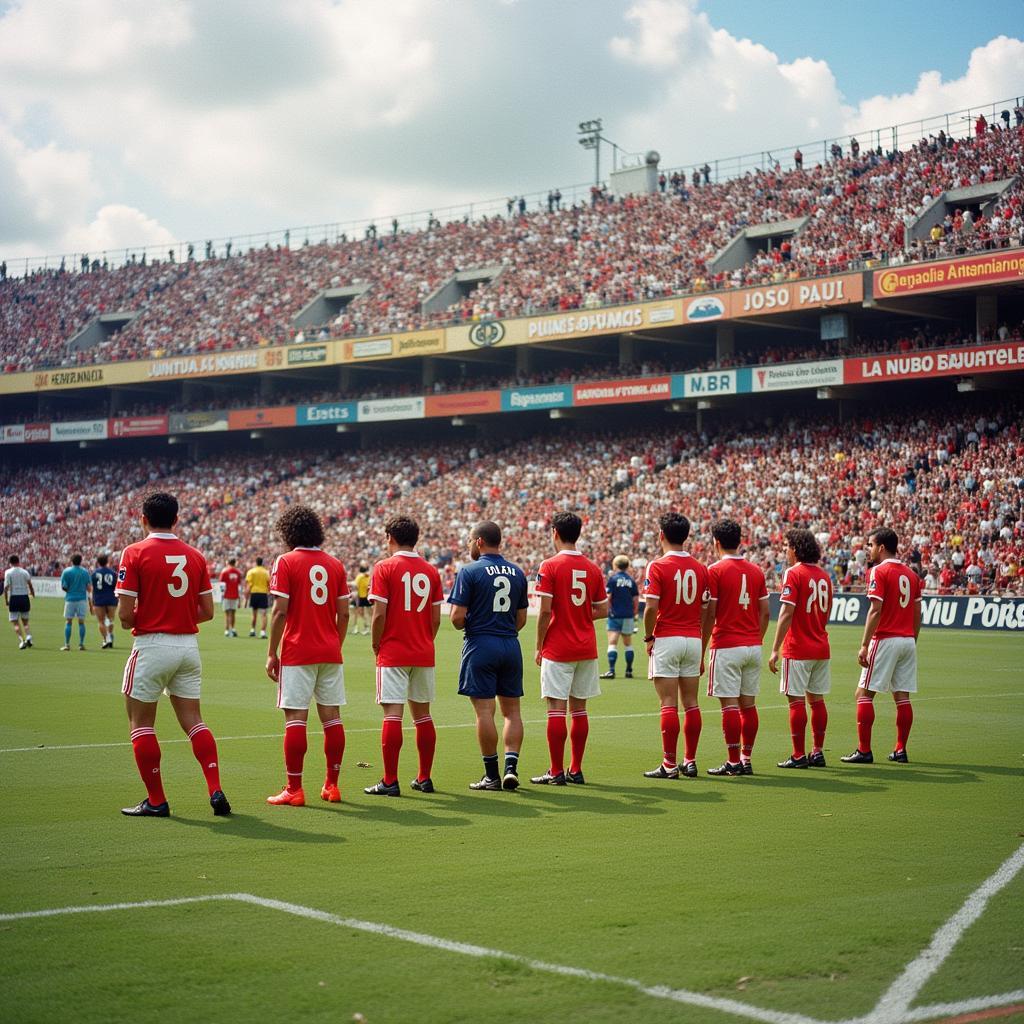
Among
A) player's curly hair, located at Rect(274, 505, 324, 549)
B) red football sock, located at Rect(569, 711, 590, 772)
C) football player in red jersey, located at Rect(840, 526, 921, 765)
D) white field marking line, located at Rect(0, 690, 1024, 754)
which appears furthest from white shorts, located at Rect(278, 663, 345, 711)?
football player in red jersey, located at Rect(840, 526, 921, 765)

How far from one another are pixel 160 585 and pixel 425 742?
2532 millimetres

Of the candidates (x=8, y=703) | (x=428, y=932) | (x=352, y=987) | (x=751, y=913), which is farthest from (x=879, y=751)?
(x=8, y=703)

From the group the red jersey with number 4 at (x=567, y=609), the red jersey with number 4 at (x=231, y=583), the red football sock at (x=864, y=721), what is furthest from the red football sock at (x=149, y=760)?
the red jersey with number 4 at (x=231, y=583)

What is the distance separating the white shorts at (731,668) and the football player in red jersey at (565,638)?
1227 millimetres

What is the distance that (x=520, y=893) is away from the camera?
21.9ft

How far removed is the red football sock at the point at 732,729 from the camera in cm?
1095

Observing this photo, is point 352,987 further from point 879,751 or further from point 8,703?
point 8,703

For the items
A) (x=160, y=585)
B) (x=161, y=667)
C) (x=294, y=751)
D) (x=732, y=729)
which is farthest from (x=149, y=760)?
(x=732, y=729)

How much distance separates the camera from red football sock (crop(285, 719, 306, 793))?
9352 mm

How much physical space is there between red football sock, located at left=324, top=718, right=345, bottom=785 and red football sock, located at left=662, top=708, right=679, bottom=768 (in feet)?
9.24

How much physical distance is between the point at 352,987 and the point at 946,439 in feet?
124

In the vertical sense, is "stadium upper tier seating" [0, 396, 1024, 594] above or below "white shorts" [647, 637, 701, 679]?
above

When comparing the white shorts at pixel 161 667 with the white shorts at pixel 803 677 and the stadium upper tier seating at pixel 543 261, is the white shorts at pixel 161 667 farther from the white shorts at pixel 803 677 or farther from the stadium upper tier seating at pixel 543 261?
the stadium upper tier seating at pixel 543 261

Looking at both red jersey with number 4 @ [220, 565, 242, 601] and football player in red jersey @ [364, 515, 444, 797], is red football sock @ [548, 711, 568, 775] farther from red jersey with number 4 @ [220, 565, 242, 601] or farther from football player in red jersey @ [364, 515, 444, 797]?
red jersey with number 4 @ [220, 565, 242, 601]
